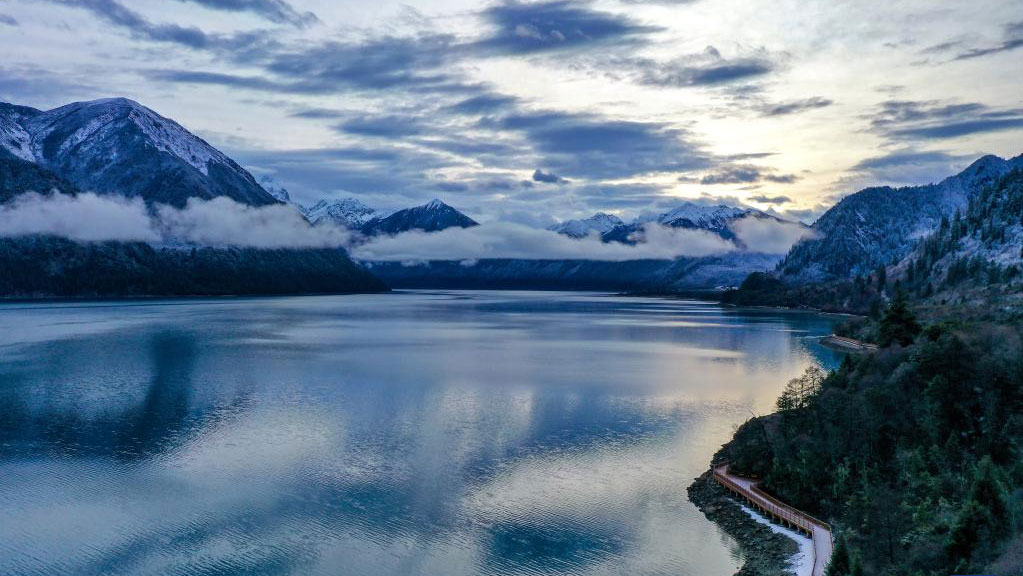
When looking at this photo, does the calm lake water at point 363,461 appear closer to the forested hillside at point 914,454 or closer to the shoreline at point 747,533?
the shoreline at point 747,533

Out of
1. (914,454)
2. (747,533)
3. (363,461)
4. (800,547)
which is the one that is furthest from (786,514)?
(363,461)

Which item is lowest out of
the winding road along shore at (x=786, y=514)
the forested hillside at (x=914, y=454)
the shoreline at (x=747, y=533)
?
the shoreline at (x=747, y=533)

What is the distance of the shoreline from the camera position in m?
36.2

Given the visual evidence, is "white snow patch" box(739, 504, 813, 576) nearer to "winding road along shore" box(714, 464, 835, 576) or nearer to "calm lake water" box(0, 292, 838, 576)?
"winding road along shore" box(714, 464, 835, 576)

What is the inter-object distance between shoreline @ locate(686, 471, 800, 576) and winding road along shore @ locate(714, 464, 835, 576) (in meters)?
0.76

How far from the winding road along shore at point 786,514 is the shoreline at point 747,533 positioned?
2.48ft

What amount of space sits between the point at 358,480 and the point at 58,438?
28.2 metres

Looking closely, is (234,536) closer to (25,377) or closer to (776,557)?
(776,557)

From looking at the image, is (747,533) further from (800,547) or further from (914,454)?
(914,454)

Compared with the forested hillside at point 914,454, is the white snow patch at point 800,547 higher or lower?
lower

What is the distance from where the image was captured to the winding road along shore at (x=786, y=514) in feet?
119

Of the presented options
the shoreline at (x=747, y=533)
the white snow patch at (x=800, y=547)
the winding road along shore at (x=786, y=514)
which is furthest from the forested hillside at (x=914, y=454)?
the shoreline at (x=747, y=533)

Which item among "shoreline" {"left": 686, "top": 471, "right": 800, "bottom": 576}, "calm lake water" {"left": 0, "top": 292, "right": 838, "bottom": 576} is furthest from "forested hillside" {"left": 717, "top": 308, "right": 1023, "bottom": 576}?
"calm lake water" {"left": 0, "top": 292, "right": 838, "bottom": 576}

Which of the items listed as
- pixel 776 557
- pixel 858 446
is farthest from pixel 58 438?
pixel 858 446
